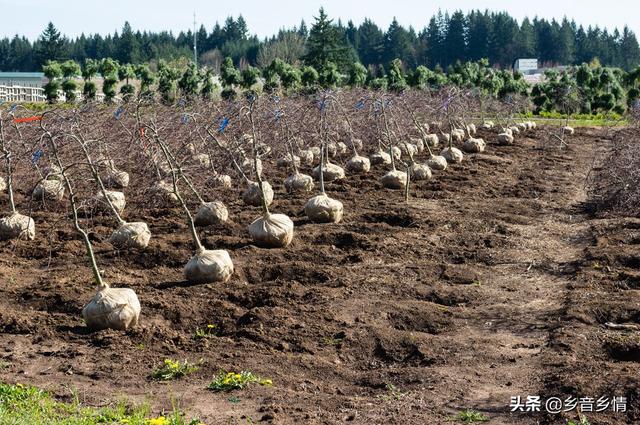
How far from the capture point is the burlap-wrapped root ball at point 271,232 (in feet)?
37.7

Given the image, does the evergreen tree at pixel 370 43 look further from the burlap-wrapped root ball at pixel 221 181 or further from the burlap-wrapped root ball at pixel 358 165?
the burlap-wrapped root ball at pixel 221 181

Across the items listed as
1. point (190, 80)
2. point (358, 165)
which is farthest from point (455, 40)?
point (358, 165)

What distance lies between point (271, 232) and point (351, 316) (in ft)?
10.2

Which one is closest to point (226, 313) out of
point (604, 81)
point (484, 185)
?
point (484, 185)

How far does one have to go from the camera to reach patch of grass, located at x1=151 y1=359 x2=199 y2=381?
7.00 metres

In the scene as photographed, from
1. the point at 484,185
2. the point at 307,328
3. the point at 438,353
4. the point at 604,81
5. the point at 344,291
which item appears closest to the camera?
the point at 438,353

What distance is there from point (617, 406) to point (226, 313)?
4.00 m

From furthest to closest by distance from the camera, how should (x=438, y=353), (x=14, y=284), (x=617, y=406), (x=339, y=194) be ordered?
1. (x=339, y=194)
2. (x=14, y=284)
3. (x=438, y=353)
4. (x=617, y=406)

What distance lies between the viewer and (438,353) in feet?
24.8

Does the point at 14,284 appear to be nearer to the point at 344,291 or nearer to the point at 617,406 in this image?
the point at 344,291

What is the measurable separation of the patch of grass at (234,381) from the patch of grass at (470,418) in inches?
58.4

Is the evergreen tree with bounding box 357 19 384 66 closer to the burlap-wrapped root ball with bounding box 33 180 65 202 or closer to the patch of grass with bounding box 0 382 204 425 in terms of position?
the burlap-wrapped root ball with bounding box 33 180 65 202

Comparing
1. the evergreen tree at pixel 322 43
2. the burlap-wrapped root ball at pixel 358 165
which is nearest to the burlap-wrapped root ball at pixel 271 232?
the burlap-wrapped root ball at pixel 358 165

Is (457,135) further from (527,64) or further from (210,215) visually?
(527,64)
